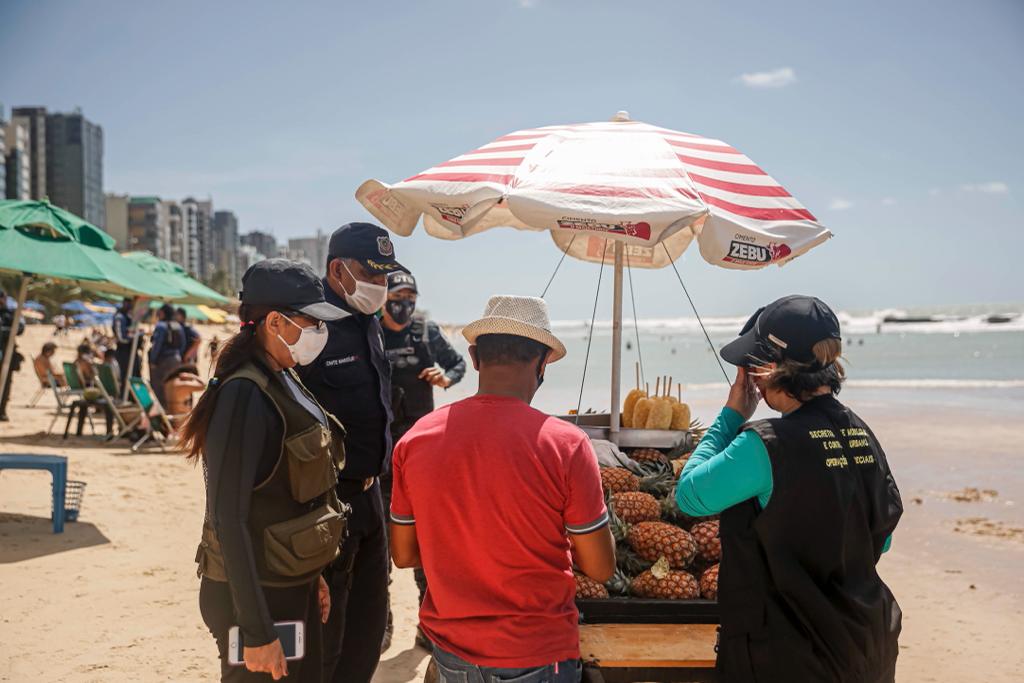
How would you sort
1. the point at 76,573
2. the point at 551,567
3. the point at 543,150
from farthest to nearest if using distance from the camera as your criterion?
the point at 76,573 → the point at 543,150 → the point at 551,567

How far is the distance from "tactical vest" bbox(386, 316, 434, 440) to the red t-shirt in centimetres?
306

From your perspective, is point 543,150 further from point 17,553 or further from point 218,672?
point 17,553

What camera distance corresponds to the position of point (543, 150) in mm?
4078

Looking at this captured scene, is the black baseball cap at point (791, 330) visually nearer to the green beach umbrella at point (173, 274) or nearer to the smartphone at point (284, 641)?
the smartphone at point (284, 641)

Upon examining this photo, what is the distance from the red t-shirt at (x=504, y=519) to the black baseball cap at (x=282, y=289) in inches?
25.8

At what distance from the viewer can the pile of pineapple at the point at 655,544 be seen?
2994 mm

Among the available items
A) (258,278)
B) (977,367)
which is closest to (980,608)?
(258,278)

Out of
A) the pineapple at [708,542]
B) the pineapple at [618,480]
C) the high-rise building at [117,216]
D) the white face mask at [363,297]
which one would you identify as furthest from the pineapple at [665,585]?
the high-rise building at [117,216]

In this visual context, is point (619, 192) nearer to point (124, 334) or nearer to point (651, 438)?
point (651, 438)

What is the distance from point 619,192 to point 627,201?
0.08 metres

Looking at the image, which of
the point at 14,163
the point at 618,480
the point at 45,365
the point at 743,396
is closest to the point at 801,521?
the point at 743,396

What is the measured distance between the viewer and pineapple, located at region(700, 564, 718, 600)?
2977mm

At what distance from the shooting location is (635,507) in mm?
3369

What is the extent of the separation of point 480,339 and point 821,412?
102cm
